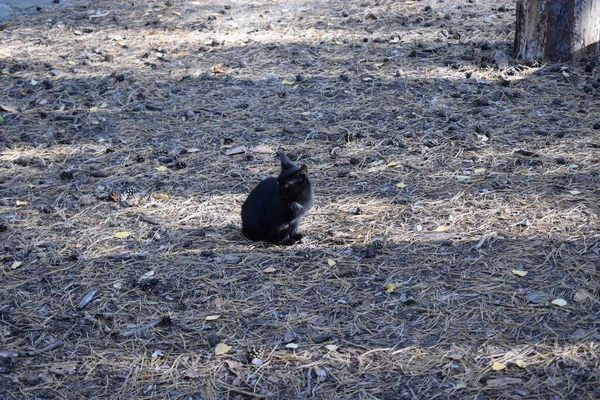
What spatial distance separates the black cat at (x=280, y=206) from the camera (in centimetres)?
409

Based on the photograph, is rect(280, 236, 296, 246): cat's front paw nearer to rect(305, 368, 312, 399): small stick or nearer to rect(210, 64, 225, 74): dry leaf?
rect(305, 368, 312, 399): small stick

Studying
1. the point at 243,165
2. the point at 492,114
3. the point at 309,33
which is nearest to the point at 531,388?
the point at 243,165

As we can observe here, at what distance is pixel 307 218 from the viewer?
4.56 m

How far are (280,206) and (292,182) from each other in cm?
20

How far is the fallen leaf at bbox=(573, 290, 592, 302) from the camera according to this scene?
3.55 m

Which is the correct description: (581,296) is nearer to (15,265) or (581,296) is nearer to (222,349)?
(222,349)

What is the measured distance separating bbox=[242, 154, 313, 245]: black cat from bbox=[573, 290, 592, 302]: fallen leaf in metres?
1.59

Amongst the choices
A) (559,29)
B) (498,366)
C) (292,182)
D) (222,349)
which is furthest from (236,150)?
(559,29)

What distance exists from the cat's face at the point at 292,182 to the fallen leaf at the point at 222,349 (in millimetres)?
1073

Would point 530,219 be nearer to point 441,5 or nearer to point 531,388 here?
point 531,388

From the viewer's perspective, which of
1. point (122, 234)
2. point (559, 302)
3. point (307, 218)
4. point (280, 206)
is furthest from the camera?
point (307, 218)

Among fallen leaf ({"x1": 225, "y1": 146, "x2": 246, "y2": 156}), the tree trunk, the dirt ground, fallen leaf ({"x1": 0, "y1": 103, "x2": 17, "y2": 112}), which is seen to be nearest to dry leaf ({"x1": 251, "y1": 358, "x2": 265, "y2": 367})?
the dirt ground

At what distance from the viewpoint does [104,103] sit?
255 inches

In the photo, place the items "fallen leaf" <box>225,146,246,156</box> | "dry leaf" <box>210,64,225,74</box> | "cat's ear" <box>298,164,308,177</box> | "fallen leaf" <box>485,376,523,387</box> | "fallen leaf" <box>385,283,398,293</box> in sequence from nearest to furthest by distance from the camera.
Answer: "fallen leaf" <box>485,376,523,387</box> < "fallen leaf" <box>385,283,398,293</box> < "cat's ear" <box>298,164,308,177</box> < "fallen leaf" <box>225,146,246,156</box> < "dry leaf" <box>210,64,225,74</box>
